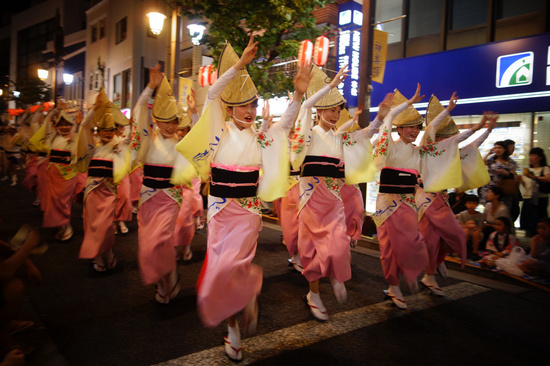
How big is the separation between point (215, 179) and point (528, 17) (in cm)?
940

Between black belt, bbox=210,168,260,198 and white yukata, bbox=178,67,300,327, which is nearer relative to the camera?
white yukata, bbox=178,67,300,327

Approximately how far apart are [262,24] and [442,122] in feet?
17.6

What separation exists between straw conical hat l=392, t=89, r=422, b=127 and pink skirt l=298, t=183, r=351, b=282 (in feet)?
4.57

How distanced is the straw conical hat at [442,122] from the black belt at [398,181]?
0.93 m

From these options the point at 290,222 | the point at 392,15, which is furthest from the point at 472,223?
the point at 392,15

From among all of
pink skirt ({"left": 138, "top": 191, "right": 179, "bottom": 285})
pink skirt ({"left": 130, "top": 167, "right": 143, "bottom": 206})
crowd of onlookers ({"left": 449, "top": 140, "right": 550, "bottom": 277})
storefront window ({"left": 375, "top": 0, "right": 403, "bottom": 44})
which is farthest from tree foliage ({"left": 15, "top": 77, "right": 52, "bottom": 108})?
crowd of onlookers ({"left": 449, "top": 140, "right": 550, "bottom": 277})

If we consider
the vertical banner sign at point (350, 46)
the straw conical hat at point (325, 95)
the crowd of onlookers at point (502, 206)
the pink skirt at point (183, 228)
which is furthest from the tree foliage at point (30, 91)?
the crowd of onlookers at point (502, 206)

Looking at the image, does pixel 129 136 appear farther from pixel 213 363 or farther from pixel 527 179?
pixel 527 179

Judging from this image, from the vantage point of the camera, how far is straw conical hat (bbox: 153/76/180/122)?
15.2 feet

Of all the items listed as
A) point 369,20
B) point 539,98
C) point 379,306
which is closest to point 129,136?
point 379,306

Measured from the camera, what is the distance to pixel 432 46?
1124cm

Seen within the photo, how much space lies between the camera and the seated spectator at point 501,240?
20.6 ft

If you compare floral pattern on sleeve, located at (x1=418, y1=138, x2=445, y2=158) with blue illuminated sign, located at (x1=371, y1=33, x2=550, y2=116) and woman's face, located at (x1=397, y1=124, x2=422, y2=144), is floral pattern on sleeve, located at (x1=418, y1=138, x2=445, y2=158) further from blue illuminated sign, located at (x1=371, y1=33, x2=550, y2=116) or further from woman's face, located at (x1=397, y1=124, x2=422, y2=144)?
blue illuminated sign, located at (x1=371, y1=33, x2=550, y2=116)

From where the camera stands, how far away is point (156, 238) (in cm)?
441
